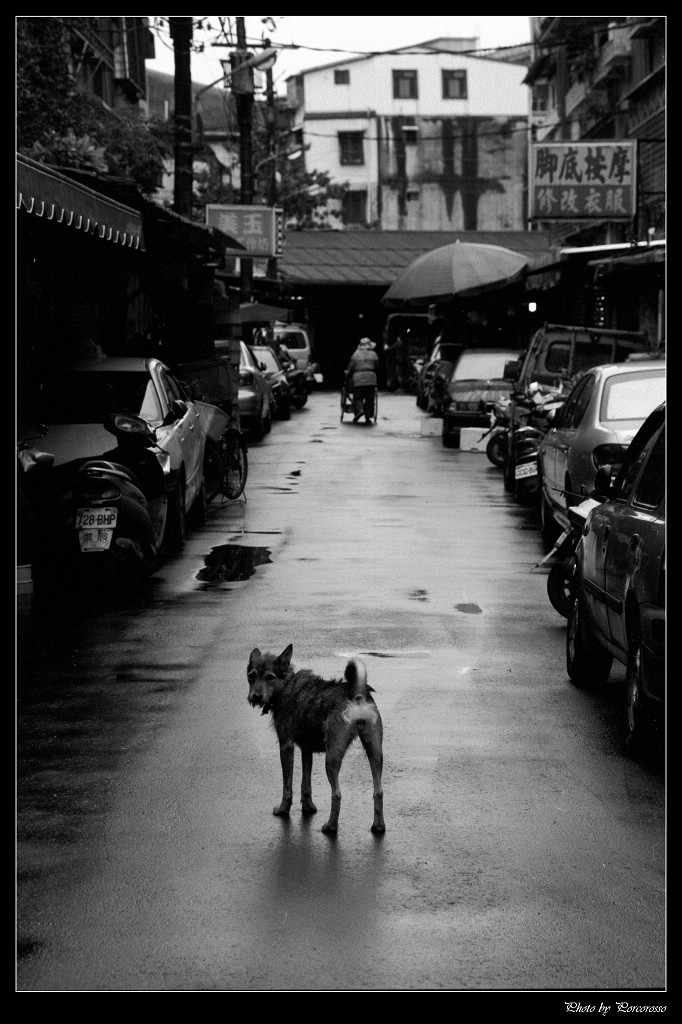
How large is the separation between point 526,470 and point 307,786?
10.6 meters

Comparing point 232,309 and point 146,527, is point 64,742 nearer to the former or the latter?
point 146,527

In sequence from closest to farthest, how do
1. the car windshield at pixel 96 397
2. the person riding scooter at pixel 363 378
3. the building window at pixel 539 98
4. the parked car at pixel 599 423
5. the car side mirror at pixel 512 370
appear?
the parked car at pixel 599 423 < the car windshield at pixel 96 397 < the car side mirror at pixel 512 370 < the person riding scooter at pixel 363 378 < the building window at pixel 539 98

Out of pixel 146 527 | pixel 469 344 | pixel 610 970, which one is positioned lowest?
pixel 610 970

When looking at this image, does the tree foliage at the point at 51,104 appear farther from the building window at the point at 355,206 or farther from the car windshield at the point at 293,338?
the building window at the point at 355,206

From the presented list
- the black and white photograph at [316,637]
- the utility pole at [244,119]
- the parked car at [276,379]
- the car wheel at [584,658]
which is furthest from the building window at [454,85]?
the car wheel at [584,658]

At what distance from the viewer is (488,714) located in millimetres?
7180

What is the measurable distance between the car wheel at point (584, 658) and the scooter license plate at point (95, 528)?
372cm

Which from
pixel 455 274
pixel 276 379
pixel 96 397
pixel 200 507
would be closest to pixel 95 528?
pixel 96 397

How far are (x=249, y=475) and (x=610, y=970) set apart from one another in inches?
640

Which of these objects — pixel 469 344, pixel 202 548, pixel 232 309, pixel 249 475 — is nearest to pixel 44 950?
pixel 202 548

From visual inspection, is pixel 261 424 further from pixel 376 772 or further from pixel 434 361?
pixel 376 772

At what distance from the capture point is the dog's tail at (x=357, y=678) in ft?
17.3

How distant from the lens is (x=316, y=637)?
9.01m

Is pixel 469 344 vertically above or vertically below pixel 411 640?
above
